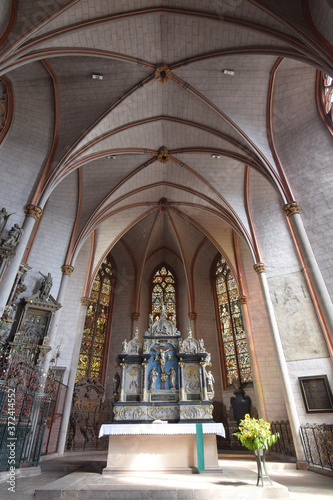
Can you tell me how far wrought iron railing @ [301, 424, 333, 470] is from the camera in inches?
316

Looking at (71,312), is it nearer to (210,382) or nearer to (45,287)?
(45,287)

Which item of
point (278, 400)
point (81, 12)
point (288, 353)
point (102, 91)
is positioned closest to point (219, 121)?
point (102, 91)

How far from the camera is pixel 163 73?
10508mm

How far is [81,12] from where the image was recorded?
27.0 feet

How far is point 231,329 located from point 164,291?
5624 millimetres

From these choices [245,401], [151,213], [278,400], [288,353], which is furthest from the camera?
[151,213]

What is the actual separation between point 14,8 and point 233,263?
43.3ft

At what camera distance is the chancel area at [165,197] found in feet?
26.7

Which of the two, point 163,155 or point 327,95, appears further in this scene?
point 163,155

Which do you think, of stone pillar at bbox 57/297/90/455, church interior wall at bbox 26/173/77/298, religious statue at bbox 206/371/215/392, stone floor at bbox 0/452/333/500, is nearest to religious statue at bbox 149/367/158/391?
religious statue at bbox 206/371/215/392

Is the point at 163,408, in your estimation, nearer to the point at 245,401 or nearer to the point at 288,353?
the point at 288,353

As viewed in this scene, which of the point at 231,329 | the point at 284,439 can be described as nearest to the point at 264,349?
the point at 284,439

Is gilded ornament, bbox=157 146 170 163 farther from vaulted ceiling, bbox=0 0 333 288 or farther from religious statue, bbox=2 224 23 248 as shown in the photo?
religious statue, bbox=2 224 23 248

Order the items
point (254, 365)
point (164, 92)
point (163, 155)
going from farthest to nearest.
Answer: point (163, 155) → point (254, 365) → point (164, 92)
